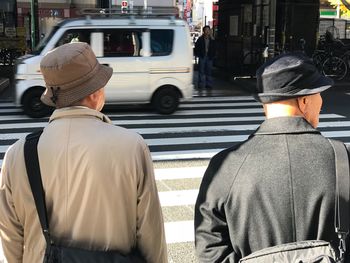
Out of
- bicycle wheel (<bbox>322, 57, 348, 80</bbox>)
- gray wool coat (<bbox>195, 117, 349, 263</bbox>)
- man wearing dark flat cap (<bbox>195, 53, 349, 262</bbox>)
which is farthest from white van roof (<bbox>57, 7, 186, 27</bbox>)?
gray wool coat (<bbox>195, 117, 349, 263</bbox>)

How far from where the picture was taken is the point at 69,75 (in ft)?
6.89

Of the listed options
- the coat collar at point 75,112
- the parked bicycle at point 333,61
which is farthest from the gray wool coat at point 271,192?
the parked bicycle at point 333,61

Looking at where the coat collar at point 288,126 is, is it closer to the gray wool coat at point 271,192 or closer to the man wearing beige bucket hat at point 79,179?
the gray wool coat at point 271,192

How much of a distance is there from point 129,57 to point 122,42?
33cm

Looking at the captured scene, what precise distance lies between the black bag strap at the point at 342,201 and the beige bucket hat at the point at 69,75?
1.01 meters

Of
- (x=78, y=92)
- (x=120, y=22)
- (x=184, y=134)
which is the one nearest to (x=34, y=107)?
(x=120, y=22)

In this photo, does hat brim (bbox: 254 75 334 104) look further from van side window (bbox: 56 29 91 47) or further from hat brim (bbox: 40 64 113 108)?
van side window (bbox: 56 29 91 47)

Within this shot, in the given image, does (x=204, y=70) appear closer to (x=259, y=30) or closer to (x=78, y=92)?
(x=259, y=30)

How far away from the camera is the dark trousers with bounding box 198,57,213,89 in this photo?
15.3 meters

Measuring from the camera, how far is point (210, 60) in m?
15.3

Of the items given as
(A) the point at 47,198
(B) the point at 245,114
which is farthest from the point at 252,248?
(B) the point at 245,114

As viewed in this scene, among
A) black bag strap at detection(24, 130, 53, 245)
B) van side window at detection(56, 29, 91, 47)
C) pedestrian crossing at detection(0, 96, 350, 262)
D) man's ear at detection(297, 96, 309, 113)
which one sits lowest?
pedestrian crossing at detection(0, 96, 350, 262)

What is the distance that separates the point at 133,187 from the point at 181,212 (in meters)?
3.45

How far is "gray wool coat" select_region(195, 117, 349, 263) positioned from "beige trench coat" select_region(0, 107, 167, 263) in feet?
1.16
